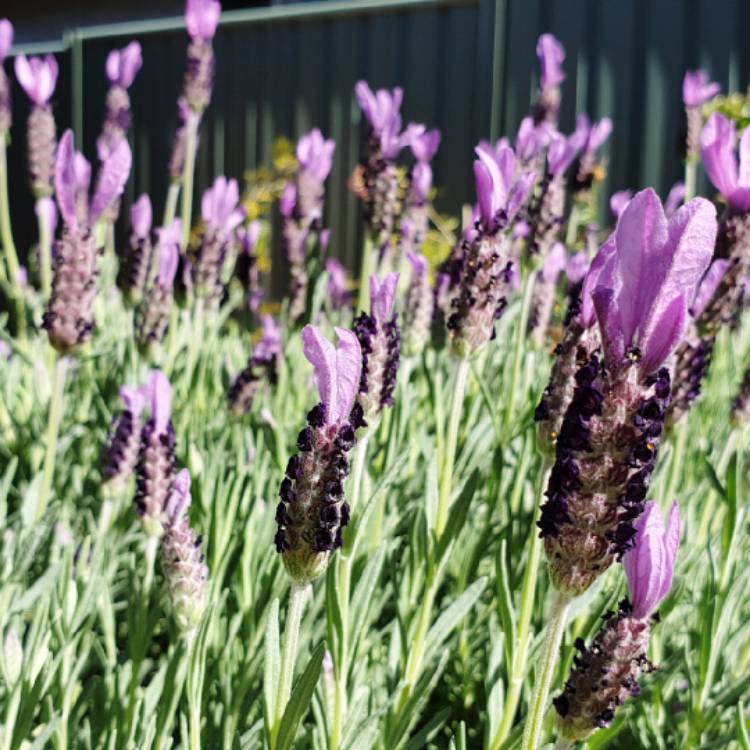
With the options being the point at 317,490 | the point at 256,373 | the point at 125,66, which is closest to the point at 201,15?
the point at 125,66

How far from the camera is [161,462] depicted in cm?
127

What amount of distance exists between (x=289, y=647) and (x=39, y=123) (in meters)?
2.15

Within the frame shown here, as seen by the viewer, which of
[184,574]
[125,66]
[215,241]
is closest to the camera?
[184,574]

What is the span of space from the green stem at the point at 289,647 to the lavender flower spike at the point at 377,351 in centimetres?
25

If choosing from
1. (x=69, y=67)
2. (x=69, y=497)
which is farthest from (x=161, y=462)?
(x=69, y=67)

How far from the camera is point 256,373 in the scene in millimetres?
2059

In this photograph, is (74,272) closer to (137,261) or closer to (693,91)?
(137,261)

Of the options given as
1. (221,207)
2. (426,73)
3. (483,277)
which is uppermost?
(426,73)

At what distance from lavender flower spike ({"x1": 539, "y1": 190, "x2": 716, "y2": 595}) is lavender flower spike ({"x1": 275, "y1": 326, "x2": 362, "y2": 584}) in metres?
0.16

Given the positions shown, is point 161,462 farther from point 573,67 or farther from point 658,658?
point 573,67

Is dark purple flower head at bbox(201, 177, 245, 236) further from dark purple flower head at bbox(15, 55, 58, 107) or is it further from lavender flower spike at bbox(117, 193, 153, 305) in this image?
dark purple flower head at bbox(15, 55, 58, 107)

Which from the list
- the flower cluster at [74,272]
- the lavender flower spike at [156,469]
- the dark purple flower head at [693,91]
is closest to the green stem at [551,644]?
the lavender flower spike at [156,469]

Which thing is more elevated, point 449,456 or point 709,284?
point 709,284

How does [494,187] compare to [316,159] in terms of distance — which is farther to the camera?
[316,159]
